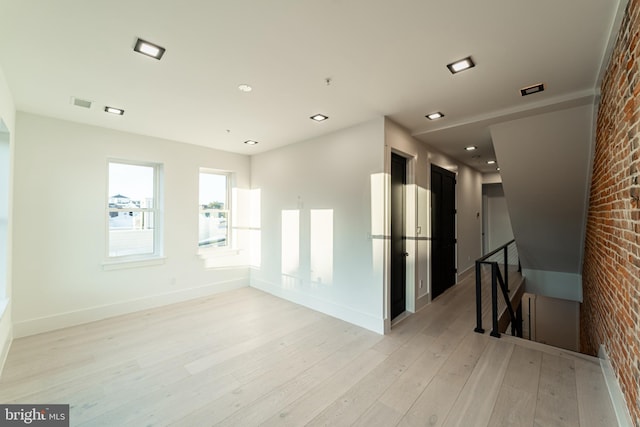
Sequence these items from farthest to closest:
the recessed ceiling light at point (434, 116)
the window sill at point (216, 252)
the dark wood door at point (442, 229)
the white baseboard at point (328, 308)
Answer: the window sill at point (216, 252) < the dark wood door at point (442, 229) < the white baseboard at point (328, 308) < the recessed ceiling light at point (434, 116)

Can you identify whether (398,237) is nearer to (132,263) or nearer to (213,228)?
(213,228)

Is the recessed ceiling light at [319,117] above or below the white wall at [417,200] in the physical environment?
above

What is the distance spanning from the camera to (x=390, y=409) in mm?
1949

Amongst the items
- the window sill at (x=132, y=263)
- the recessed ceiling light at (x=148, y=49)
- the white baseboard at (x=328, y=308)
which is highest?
the recessed ceiling light at (x=148, y=49)

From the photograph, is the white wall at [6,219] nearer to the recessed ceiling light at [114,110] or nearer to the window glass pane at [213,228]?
the recessed ceiling light at [114,110]

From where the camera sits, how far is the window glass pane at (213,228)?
4.81 m

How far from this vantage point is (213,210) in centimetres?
496

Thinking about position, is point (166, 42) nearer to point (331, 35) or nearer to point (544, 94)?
point (331, 35)

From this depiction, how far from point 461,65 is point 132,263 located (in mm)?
4713

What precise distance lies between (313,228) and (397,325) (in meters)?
1.77

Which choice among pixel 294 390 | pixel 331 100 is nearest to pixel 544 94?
pixel 331 100

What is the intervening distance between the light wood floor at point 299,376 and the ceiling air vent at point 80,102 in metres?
2.67

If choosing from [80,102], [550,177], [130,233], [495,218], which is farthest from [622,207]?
[495,218]

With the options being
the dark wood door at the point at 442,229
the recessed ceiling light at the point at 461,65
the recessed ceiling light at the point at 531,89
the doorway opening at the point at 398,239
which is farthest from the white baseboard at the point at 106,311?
the recessed ceiling light at the point at 531,89
